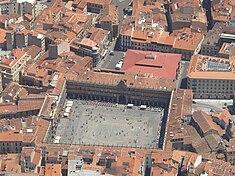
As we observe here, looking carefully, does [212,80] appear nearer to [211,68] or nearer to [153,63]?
[211,68]

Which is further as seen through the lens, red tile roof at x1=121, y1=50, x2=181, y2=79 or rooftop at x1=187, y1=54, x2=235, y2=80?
red tile roof at x1=121, y1=50, x2=181, y2=79

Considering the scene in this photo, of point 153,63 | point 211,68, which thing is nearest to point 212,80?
point 211,68

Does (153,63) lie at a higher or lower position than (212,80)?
higher

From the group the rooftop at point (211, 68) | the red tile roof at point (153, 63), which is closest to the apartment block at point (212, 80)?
the rooftop at point (211, 68)

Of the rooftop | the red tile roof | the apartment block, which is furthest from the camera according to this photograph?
the red tile roof

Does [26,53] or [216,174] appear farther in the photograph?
[26,53]

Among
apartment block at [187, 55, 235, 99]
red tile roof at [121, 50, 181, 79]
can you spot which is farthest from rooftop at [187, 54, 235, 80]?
red tile roof at [121, 50, 181, 79]

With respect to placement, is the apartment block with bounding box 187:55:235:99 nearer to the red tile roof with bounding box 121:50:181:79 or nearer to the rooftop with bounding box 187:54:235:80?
the rooftop with bounding box 187:54:235:80

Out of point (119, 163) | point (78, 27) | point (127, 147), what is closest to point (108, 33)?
point (78, 27)

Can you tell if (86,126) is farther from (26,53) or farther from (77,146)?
(26,53)

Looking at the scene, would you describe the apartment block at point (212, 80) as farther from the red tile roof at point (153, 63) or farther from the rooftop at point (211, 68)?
the red tile roof at point (153, 63)

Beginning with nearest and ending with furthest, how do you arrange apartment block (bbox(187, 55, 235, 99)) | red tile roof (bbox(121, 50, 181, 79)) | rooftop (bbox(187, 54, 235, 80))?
apartment block (bbox(187, 55, 235, 99)) → rooftop (bbox(187, 54, 235, 80)) → red tile roof (bbox(121, 50, 181, 79))
